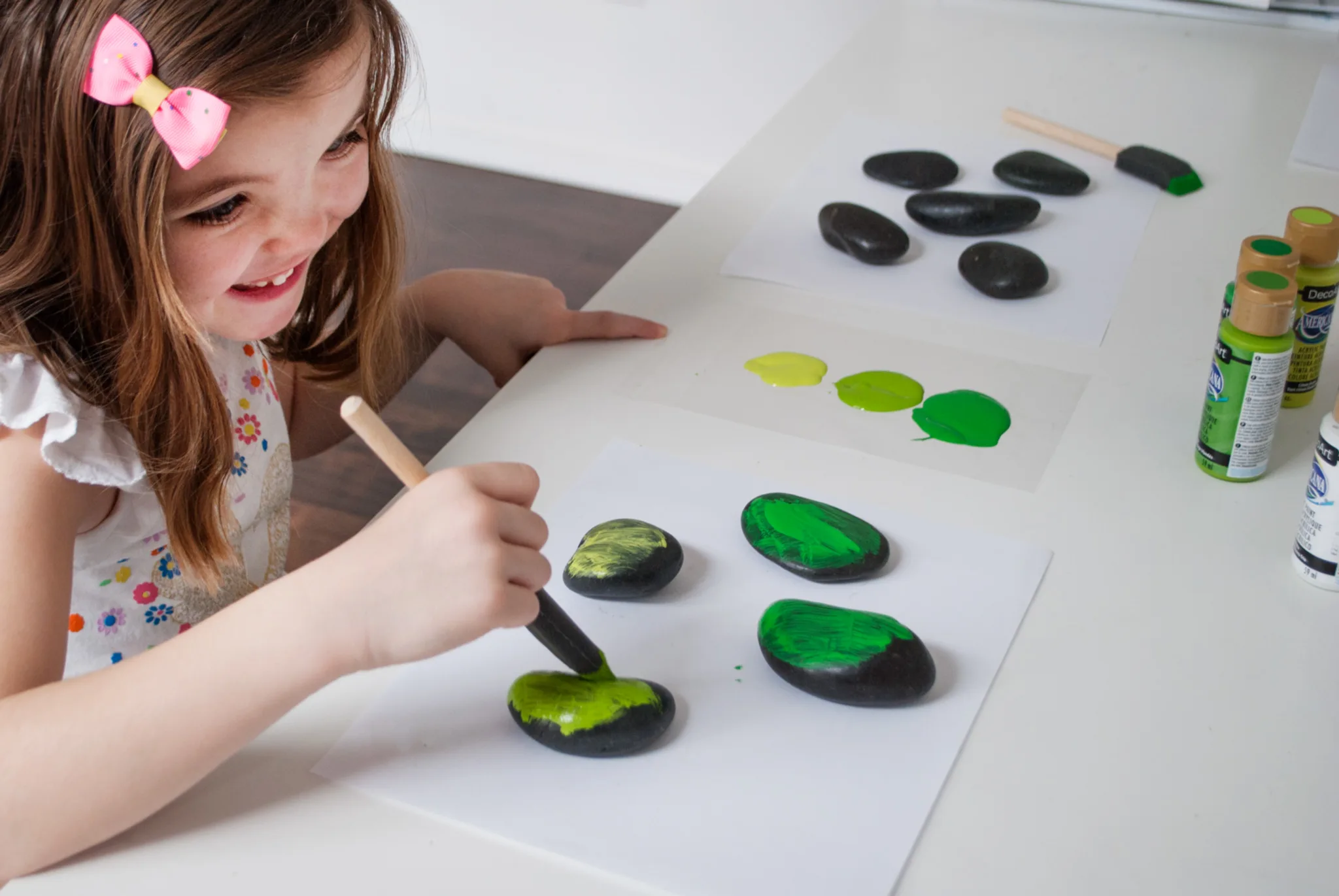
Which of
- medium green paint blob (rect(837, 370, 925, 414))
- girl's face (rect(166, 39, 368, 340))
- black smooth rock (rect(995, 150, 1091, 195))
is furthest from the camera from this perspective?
black smooth rock (rect(995, 150, 1091, 195))

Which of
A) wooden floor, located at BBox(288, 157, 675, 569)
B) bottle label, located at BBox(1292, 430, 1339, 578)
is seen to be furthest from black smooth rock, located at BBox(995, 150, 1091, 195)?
wooden floor, located at BBox(288, 157, 675, 569)

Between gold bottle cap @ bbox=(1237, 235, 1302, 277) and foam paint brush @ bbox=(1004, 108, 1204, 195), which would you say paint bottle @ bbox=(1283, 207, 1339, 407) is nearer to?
gold bottle cap @ bbox=(1237, 235, 1302, 277)

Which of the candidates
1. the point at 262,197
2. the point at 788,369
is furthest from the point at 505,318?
the point at 262,197

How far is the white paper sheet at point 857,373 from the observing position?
0.88m

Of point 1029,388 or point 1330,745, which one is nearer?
point 1330,745

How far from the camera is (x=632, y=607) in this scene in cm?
75

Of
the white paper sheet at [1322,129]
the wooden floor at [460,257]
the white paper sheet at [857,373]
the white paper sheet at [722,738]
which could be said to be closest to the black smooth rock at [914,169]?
the white paper sheet at [857,373]

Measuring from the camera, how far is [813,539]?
0.78 m

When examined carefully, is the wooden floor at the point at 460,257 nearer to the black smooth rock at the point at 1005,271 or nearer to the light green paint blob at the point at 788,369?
the light green paint blob at the point at 788,369

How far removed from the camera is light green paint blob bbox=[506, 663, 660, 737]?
65 centimetres

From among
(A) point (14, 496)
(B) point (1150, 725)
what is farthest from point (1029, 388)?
(A) point (14, 496)

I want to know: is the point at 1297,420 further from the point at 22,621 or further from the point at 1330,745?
the point at 22,621

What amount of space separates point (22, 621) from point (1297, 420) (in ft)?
2.83

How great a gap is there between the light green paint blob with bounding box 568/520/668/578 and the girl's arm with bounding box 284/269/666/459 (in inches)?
10.8
